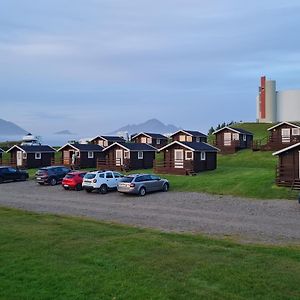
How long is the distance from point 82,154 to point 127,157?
25.5 feet

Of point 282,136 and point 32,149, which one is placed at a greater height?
point 282,136

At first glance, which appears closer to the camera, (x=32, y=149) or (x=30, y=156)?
(x=30, y=156)

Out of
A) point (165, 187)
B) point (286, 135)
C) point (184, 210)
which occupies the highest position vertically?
point (286, 135)

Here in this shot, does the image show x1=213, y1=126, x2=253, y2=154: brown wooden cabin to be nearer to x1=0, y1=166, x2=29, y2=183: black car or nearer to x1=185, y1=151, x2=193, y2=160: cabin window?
x1=185, y1=151, x2=193, y2=160: cabin window

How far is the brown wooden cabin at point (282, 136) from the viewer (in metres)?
60.4

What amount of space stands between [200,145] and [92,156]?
16617 millimetres

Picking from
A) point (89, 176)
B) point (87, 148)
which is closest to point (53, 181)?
point (89, 176)

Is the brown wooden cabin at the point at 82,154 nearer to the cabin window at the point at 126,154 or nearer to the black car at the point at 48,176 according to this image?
the cabin window at the point at 126,154

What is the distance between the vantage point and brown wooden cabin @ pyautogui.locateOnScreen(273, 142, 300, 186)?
3475 cm

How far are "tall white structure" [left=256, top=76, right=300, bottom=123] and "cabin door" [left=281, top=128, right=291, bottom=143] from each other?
42.9 meters

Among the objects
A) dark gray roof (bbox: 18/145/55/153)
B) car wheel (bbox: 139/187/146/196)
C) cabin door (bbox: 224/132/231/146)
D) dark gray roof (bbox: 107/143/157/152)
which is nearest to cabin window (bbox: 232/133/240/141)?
cabin door (bbox: 224/132/231/146)

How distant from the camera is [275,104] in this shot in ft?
344

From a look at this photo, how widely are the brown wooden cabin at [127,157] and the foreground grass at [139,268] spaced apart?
129 feet

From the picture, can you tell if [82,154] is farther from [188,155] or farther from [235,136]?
[235,136]
